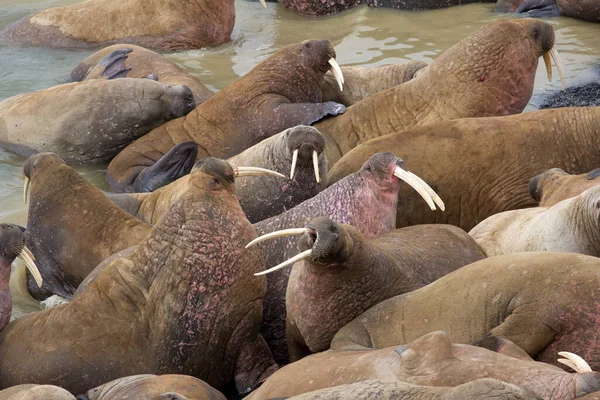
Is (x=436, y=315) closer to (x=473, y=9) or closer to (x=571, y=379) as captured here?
(x=571, y=379)

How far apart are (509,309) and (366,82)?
195 inches

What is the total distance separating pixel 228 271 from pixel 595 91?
182 inches

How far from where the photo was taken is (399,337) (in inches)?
174

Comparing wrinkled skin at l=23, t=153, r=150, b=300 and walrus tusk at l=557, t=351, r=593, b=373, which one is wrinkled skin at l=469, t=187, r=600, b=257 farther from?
wrinkled skin at l=23, t=153, r=150, b=300

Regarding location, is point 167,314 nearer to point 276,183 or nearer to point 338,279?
point 338,279

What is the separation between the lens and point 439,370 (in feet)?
11.8

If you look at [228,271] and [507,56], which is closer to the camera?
[228,271]

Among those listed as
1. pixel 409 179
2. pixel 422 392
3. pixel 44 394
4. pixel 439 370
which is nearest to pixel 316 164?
pixel 409 179

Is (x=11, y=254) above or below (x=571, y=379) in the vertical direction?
below

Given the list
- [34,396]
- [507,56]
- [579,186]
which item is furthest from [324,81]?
[34,396]

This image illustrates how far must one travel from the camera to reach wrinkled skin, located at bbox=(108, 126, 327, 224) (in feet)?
21.2

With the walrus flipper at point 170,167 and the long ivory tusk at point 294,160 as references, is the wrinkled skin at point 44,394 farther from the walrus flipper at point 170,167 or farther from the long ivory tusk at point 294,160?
the walrus flipper at point 170,167

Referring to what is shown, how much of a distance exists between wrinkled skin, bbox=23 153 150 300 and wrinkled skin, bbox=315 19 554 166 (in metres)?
1.82

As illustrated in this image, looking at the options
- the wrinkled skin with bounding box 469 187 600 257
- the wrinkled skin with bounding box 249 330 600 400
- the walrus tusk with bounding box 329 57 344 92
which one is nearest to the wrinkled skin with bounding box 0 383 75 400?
the wrinkled skin with bounding box 249 330 600 400
